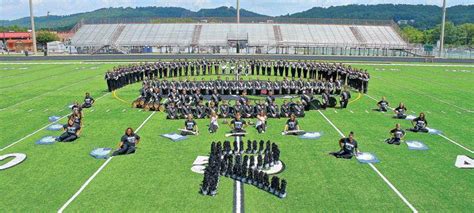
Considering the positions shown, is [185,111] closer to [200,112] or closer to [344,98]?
[200,112]

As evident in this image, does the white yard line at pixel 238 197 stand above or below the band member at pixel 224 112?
below

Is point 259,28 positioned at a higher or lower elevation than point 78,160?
higher

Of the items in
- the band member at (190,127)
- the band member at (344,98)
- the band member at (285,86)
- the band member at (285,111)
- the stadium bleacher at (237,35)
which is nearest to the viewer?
the band member at (190,127)

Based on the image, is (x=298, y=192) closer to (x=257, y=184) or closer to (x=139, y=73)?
(x=257, y=184)

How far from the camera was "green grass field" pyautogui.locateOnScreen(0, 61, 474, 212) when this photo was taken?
11.2 metres

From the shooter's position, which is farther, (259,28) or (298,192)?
(259,28)

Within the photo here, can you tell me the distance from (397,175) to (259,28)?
289 ft

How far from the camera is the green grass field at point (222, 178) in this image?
1116 cm

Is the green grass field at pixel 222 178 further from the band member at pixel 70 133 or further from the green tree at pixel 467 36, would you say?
the green tree at pixel 467 36

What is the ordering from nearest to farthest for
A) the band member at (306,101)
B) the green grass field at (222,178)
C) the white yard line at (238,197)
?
the white yard line at (238,197) → the green grass field at (222,178) → the band member at (306,101)

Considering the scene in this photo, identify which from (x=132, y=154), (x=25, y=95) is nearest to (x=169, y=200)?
(x=132, y=154)

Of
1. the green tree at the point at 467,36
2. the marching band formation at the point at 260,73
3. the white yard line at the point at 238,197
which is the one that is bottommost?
the white yard line at the point at 238,197

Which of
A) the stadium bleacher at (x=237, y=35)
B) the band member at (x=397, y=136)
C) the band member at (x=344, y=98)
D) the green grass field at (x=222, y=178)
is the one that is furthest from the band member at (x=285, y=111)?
the stadium bleacher at (x=237, y=35)

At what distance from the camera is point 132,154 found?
1541 cm
